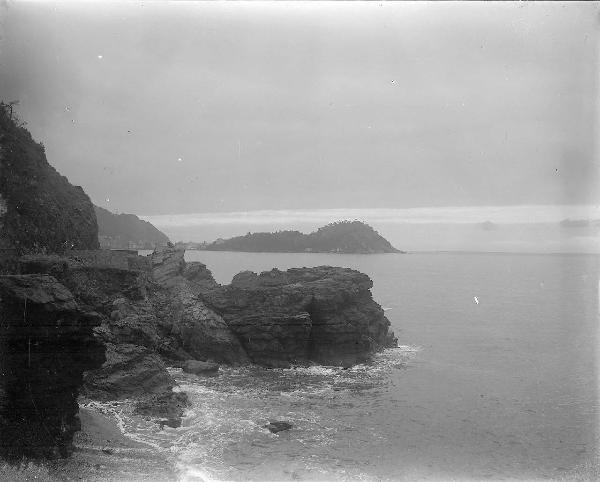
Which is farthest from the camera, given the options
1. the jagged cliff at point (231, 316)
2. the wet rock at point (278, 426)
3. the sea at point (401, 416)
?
the jagged cliff at point (231, 316)

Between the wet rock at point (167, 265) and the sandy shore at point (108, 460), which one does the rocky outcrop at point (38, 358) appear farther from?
the wet rock at point (167, 265)

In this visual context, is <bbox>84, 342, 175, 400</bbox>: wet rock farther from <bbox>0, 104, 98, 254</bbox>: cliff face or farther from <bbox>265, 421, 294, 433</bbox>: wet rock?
<bbox>0, 104, 98, 254</bbox>: cliff face

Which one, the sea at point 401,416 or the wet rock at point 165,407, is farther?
the wet rock at point 165,407

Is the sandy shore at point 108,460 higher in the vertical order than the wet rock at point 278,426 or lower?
higher

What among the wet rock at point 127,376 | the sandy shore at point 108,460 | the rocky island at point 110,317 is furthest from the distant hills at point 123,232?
the sandy shore at point 108,460

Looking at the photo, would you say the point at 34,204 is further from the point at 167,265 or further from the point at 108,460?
the point at 167,265

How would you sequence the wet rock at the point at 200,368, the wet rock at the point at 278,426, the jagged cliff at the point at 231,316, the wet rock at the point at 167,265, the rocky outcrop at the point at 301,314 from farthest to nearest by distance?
the wet rock at the point at 167,265
the rocky outcrop at the point at 301,314
the wet rock at the point at 200,368
the jagged cliff at the point at 231,316
the wet rock at the point at 278,426

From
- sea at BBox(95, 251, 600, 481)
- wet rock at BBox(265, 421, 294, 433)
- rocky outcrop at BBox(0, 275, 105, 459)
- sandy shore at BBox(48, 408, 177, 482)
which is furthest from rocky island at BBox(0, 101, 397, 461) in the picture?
wet rock at BBox(265, 421, 294, 433)
